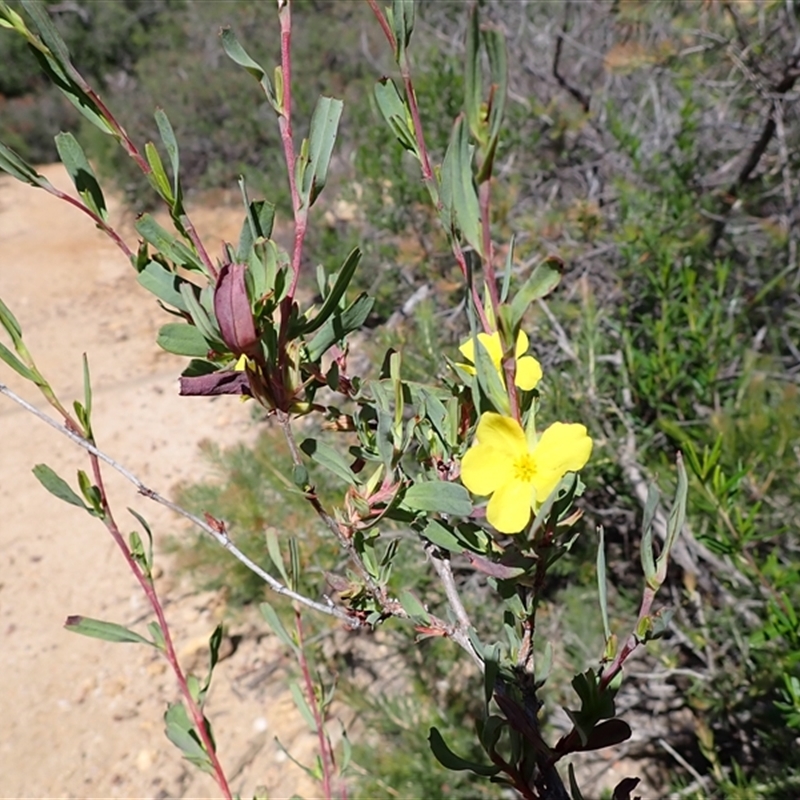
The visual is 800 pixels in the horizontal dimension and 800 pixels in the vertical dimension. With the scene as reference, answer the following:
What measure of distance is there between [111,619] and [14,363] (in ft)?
7.59

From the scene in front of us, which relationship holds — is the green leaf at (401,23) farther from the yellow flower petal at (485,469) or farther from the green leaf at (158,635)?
the green leaf at (158,635)

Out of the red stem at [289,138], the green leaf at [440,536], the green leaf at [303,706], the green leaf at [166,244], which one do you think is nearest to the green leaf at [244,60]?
the red stem at [289,138]

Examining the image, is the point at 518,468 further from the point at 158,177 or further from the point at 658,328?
the point at 658,328

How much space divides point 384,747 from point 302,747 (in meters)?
0.39

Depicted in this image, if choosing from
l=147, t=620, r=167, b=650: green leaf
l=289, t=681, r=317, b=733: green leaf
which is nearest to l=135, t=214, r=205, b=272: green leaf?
l=147, t=620, r=167, b=650: green leaf

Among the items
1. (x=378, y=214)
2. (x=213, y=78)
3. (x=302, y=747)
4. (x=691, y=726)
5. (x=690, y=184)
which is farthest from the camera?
(x=213, y=78)

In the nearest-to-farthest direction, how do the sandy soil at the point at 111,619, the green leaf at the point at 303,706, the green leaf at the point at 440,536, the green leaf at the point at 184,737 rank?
the green leaf at the point at 440,536, the green leaf at the point at 184,737, the green leaf at the point at 303,706, the sandy soil at the point at 111,619

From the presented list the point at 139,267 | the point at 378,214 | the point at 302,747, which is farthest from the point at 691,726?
the point at 378,214

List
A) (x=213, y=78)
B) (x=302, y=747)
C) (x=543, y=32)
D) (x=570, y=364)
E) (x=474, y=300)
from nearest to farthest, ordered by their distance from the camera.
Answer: (x=474, y=300) → (x=570, y=364) → (x=302, y=747) → (x=543, y=32) → (x=213, y=78)

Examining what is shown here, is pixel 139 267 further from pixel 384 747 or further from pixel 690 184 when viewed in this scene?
pixel 690 184

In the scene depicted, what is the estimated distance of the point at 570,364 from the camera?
189 centimetres

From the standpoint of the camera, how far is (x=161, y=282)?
507mm

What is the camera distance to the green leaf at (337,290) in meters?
0.52

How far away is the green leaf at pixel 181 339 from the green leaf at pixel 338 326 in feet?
0.30
